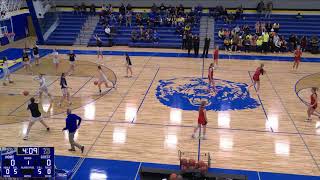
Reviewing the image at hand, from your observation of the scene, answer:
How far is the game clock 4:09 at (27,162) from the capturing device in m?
9.55

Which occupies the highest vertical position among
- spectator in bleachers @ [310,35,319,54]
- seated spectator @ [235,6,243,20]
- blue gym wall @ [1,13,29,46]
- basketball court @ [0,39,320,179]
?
seated spectator @ [235,6,243,20]

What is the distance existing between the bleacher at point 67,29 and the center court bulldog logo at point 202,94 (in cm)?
1553

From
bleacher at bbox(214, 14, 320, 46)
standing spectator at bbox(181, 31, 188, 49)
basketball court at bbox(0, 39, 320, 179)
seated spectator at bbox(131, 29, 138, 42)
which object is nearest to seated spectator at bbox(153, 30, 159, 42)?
seated spectator at bbox(131, 29, 138, 42)

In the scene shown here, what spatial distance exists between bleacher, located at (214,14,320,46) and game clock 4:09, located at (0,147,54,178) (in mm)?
23776

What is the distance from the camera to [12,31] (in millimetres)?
34156

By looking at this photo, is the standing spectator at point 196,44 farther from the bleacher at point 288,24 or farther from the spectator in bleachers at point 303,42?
the spectator in bleachers at point 303,42

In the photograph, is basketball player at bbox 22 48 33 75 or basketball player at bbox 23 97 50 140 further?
basketball player at bbox 22 48 33 75

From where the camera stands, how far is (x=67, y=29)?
113ft

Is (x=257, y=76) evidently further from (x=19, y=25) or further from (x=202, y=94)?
(x=19, y=25)

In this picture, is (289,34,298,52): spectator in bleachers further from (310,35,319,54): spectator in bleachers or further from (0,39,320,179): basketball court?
(0,39,320,179): basketball court

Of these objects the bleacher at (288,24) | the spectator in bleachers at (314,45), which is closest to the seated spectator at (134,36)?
the bleacher at (288,24)

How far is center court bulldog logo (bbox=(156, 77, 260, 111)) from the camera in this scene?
1722 cm

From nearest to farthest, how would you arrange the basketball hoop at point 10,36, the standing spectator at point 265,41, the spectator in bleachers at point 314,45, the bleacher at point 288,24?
the spectator in bleachers at point 314,45, the standing spectator at point 265,41, the bleacher at point 288,24, the basketball hoop at point 10,36

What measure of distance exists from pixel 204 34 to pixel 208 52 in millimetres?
3184
